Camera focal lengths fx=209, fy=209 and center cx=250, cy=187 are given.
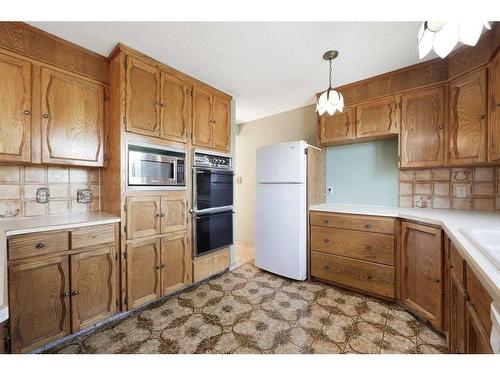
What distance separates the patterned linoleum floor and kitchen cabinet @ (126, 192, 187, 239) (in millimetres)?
682

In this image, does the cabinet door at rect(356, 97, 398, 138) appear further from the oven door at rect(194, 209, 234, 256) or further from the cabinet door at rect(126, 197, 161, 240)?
the cabinet door at rect(126, 197, 161, 240)

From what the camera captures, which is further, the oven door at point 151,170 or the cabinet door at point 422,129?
the cabinet door at point 422,129

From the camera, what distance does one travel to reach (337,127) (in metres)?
2.48

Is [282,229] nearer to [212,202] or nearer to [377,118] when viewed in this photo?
[212,202]

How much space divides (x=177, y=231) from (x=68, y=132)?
1204 mm

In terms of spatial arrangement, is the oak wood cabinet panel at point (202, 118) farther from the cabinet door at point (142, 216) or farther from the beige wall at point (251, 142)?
the beige wall at point (251, 142)

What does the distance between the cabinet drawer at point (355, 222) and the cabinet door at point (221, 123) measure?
137cm

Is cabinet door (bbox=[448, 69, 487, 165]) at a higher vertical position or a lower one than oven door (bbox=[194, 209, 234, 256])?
higher

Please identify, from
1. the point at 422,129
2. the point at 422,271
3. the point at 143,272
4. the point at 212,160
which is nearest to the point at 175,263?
the point at 143,272

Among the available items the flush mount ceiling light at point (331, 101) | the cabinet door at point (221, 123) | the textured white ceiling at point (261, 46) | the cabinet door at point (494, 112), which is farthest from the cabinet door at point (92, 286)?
the cabinet door at point (494, 112)

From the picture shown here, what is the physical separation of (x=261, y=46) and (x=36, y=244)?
2.15 m

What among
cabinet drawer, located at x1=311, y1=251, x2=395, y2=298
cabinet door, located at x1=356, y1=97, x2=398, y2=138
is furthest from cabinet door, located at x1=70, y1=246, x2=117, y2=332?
cabinet door, located at x1=356, y1=97, x2=398, y2=138

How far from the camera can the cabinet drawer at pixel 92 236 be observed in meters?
1.48

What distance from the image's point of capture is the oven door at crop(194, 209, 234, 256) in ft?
7.36
